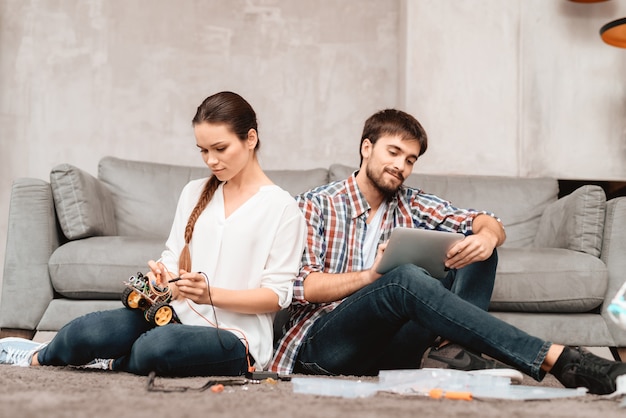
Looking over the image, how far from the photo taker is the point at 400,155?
2016 mm

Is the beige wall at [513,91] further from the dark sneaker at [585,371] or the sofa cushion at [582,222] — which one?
the dark sneaker at [585,371]

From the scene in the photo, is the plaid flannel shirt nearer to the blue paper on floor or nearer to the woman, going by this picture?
the woman

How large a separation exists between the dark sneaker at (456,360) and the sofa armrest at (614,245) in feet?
2.85

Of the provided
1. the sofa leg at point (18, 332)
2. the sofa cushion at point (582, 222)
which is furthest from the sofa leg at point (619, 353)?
the sofa leg at point (18, 332)

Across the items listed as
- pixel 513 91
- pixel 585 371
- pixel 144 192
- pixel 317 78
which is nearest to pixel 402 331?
pixel 585 371

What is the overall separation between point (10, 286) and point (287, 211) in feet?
3.95

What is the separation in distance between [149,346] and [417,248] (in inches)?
26.5

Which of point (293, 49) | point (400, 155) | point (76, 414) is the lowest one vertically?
point (76, 414)

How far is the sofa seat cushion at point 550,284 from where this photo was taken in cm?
242

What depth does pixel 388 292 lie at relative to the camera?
1640 millimetres

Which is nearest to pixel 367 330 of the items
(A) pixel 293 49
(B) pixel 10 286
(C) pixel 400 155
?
(C) pixel 400 155

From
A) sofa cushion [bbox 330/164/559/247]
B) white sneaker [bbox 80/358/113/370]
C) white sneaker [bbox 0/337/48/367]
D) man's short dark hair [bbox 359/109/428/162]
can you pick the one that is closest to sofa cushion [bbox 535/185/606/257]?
sofa cushion [bbox 330/164/559/247]

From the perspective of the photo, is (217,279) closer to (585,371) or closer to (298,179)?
(585,371)

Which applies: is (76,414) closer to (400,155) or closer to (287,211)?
(287,211)
